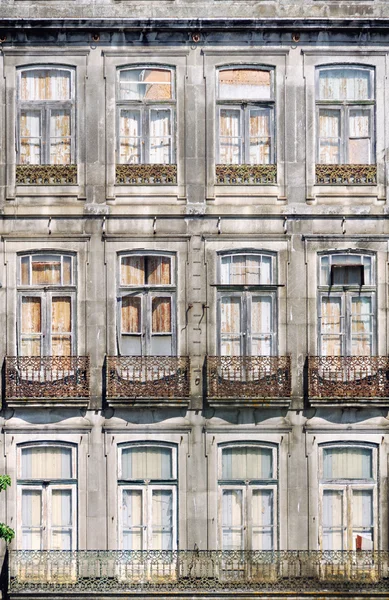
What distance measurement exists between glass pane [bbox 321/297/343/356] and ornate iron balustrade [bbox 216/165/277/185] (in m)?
2.88

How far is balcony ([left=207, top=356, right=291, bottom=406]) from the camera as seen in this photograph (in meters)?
23.9

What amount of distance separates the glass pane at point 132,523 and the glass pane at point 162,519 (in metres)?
0.29

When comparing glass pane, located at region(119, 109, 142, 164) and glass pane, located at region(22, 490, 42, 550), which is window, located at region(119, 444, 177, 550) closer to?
glass pane, located at region(22, 490, 42, 550)

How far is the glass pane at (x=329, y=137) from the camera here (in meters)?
24.8

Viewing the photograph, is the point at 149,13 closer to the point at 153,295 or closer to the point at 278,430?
the point at 153,295

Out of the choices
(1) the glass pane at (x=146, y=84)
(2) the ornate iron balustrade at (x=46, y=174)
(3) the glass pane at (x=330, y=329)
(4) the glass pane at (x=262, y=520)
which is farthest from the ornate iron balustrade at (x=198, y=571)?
(1) the glass pane at (x=146, y=84)

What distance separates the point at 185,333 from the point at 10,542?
5.76 metres

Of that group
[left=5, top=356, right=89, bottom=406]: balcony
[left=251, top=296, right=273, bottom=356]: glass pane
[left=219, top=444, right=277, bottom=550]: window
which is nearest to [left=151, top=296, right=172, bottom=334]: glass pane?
[left=5, top=356, right=89, bottom=406]: balcony

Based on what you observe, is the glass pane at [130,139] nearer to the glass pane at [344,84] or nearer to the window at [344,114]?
the window at [344,114]

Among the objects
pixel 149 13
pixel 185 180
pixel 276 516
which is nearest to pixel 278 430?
pixel 276 516

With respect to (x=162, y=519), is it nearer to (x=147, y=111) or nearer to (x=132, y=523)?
(x=132, y=523)

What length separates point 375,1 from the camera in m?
24.7

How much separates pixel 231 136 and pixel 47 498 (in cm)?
871

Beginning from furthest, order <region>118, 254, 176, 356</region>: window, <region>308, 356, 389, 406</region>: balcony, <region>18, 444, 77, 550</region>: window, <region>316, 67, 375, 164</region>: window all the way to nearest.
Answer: <region>316, 67, 375, 164</region>: window
<region>118, 254, 176, 356</region>: window
<region>18, 444, 77, 550</region>: window
<region>308, 356, 389, 406</region>: balcony
